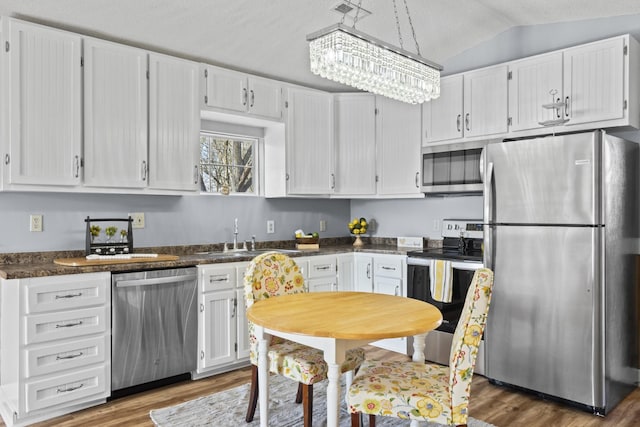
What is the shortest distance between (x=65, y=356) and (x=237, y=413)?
1069 mm

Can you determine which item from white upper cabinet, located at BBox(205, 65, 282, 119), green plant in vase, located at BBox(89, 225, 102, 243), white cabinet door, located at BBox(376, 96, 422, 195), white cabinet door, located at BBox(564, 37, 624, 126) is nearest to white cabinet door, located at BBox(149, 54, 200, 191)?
white upper cabinet, located at BBox(205, 65, 282, 119)

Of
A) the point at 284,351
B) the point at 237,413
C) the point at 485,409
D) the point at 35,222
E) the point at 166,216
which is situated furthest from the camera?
the point at 166,216

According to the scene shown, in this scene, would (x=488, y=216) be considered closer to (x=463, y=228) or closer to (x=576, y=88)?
(x=463, y=228)

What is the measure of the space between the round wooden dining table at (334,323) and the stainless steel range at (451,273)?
1185 millimetres

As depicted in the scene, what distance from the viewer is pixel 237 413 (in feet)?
9.25

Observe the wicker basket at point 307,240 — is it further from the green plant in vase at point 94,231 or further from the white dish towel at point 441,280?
the green plant in vase at point 94,231

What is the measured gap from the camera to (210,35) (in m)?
3.48

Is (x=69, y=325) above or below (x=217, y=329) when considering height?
above

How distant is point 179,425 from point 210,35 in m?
2.66

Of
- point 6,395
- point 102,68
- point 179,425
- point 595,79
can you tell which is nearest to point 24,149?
point 102,68

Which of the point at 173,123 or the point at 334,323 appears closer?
the point at 334,323

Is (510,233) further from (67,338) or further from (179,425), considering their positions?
(67,338)

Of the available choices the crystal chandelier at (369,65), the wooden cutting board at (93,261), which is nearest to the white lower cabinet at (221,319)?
the wooden cutting board at (93,261)

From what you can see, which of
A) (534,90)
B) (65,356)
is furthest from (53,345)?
(534,90)
